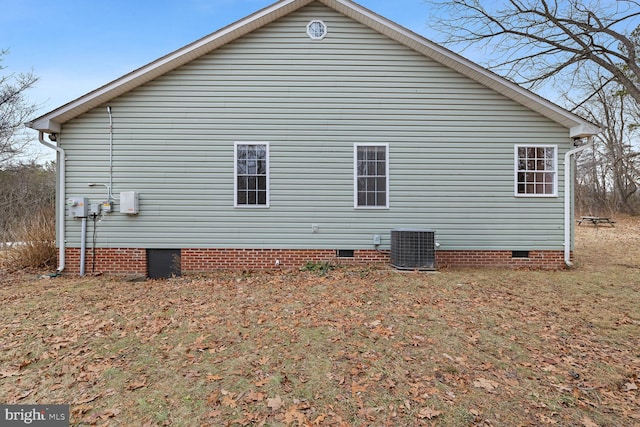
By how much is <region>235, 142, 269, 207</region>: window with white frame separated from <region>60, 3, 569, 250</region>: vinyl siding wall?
0.22 meters

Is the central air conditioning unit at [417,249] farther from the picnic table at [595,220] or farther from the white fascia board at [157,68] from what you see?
the picnic table at [595,220]

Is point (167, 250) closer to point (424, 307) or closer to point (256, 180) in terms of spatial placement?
point (256, 180)

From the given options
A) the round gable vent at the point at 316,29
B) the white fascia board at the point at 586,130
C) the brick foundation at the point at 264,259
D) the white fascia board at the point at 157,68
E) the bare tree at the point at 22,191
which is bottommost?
the brick foundation at the point at 264,259

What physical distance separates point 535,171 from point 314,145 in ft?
18.2

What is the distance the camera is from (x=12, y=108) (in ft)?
38.7

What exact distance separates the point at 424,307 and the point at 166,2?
527 inches

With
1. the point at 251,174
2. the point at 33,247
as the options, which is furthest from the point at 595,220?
the point at 33,247

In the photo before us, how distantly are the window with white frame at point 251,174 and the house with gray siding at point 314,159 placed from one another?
25mm

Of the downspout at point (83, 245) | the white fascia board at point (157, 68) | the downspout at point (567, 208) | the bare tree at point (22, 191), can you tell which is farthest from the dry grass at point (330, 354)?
the bare tree at point (22, 191)

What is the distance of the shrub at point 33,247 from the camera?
26.8 ft

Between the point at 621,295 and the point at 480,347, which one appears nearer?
the point at 480,347

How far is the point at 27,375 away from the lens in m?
3.23

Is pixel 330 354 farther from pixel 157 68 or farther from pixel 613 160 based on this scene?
pixel 613 160

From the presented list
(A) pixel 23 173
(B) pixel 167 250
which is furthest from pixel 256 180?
(A) pixel 23 173
